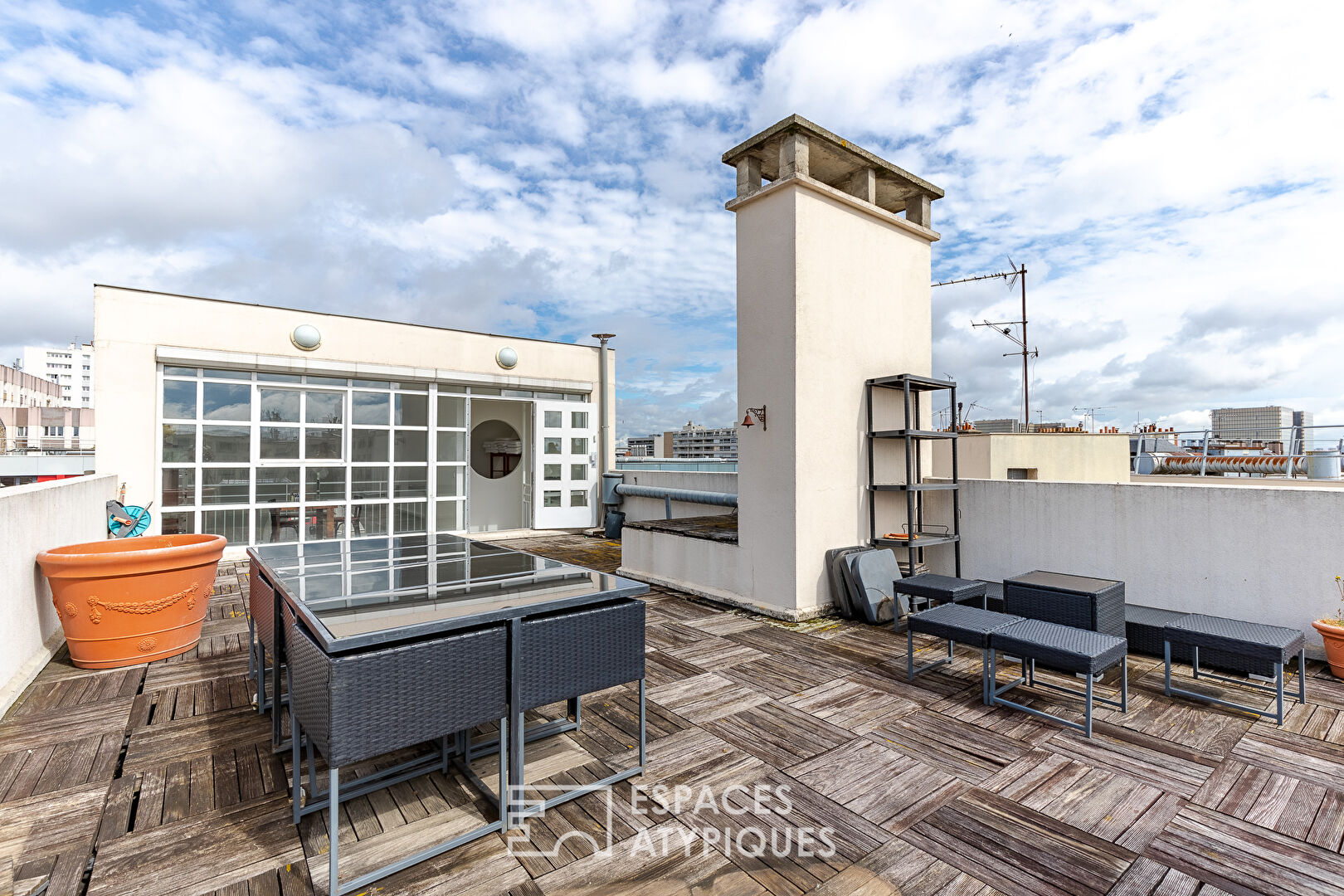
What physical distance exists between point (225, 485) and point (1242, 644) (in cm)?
1045

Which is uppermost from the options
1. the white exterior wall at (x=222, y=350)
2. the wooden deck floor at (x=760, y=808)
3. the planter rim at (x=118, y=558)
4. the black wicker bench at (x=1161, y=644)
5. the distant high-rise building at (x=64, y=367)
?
the distant high-rise building at (x=64, y=367)

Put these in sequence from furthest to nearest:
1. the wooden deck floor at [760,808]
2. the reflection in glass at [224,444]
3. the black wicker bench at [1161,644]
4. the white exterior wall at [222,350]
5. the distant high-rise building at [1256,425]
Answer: the distant high-rise building at [1256,425]
the reflection in glass at [224,444]
the white exterior wall at [222,350]
the black wicker bench at [1161,644]
the wooden deck floor at [760,808]

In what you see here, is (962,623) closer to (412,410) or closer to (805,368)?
(805,368)

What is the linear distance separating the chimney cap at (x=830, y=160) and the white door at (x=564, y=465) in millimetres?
6394

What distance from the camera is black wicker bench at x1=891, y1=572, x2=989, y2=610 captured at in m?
4.09

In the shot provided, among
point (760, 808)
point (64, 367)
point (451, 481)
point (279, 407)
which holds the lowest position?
point (760, 808)

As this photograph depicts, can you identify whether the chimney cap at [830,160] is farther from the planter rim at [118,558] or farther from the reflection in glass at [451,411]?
the reflection in glass at [451,411]

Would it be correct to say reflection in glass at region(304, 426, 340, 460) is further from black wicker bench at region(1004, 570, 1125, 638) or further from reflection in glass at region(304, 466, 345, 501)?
black wicker bench at region(1004, 570, 1125, 638)

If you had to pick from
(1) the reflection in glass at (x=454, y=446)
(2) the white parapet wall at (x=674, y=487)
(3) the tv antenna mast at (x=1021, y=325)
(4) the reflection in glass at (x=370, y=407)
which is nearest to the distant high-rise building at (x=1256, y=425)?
(3) the tv antenna mast at (x=1021, y=325)

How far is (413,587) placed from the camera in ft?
7.33

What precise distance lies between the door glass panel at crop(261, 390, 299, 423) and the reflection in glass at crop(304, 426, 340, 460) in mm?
288

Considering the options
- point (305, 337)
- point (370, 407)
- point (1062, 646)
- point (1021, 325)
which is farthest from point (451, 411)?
point (1021, 325)

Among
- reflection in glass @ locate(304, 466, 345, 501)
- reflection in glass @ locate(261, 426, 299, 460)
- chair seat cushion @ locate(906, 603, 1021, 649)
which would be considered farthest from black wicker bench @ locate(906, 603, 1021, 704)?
reflection in glass @ locate(261, 426, 299, 460)

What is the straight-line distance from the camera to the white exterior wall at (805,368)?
16.0ft
